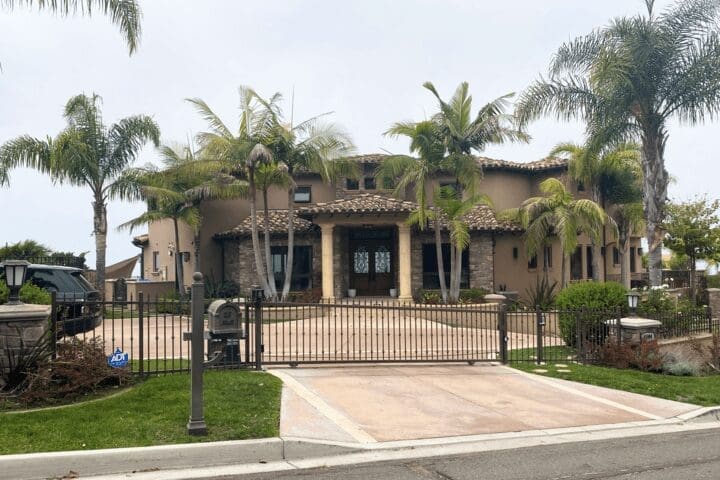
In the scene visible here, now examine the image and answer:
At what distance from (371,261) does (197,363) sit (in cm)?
1938

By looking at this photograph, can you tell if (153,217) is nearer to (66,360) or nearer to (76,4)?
(76,4)

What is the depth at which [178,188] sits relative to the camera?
25.4 m

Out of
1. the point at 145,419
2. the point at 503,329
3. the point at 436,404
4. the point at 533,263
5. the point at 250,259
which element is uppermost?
the point at 250,259

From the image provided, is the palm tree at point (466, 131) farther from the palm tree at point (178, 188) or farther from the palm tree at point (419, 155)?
the palm tree at point (178, 188)

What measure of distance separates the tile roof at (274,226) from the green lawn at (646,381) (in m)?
14.8

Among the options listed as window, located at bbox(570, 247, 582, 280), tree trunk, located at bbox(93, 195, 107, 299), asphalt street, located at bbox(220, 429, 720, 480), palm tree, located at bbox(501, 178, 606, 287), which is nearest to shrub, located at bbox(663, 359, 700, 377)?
asphalt street, located at bbox(220, 429, 720, 480)

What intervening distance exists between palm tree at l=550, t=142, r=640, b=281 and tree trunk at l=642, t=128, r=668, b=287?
315cm

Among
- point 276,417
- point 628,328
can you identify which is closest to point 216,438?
point 276,417

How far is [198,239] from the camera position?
88.0ft

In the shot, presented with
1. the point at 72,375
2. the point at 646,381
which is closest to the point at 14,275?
the point at 72,375

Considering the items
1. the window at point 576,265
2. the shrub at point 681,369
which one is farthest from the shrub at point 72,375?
the window at point 576,265

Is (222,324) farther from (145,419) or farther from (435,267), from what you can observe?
(435,267)

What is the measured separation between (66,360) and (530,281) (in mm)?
21193

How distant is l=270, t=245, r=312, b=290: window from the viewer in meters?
26.6
